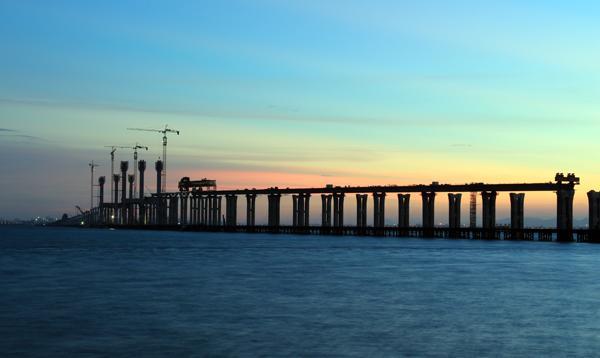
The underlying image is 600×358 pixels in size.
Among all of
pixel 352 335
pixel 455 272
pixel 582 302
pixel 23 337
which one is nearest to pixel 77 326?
pixel 23 337

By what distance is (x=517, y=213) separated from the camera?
168500mm

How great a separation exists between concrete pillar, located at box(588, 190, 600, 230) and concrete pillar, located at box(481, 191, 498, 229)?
22.2m

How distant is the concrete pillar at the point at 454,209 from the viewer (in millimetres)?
175387

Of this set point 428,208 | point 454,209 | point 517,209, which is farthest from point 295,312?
point 428,208

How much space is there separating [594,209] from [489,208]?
88.5ft

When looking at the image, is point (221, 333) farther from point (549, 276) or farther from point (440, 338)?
point (549, 276)

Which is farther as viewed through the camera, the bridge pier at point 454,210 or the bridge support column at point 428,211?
the bridge support column at point 428,211

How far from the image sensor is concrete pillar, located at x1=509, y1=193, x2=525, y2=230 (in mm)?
161125

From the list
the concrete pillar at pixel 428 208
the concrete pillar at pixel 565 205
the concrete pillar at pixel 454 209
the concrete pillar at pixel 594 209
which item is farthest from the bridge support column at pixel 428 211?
the concrete pillar at pixel 594 209

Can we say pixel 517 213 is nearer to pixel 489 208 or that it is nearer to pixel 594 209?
pixel 489 208

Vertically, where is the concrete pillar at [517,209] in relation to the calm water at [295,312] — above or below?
above

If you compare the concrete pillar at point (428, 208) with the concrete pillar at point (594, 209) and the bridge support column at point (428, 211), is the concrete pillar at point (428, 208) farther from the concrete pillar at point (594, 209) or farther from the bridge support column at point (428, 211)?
the concrete pillar at point (594, 209)

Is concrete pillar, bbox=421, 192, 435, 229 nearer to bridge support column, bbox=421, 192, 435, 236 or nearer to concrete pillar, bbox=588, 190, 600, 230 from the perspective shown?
bridge support column, bbox=421, 192, 435, 236

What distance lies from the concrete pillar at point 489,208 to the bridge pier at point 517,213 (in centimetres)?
385
